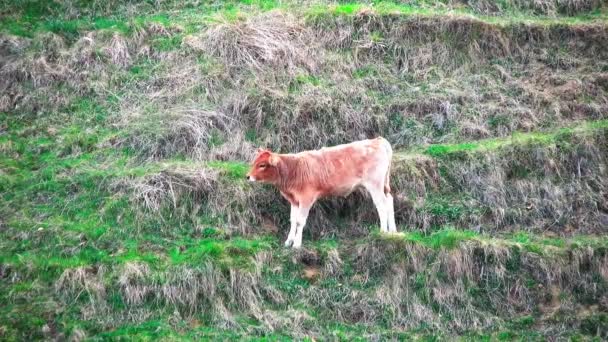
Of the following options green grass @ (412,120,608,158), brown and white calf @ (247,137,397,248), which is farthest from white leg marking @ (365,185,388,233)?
green grass @ (412,120,608,158)

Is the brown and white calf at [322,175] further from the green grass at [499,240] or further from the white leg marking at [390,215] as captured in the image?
the green grass at [499,240]

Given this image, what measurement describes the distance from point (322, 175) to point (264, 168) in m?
1.16

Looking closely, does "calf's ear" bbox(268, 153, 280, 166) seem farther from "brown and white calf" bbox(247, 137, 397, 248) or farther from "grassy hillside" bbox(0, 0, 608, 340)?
"grassy hillside" bbox(0, 0, 608, 340)

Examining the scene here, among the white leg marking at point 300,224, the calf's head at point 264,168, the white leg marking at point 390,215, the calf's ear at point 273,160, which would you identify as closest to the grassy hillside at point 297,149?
the white leg marking at point 300,224

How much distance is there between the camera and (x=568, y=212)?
15.5 m

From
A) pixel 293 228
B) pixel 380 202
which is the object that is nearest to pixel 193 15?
pixel 293 228

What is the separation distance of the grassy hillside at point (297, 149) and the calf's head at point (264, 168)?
2.98 ft

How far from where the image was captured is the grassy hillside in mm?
12969

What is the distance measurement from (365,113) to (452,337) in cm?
619

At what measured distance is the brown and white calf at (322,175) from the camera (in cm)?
1411

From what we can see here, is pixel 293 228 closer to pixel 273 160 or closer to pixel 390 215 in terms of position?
pixel 273 160

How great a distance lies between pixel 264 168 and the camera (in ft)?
46.2

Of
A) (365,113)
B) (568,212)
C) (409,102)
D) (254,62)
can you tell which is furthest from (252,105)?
(568,212)

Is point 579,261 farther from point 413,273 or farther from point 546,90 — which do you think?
point 546,90
